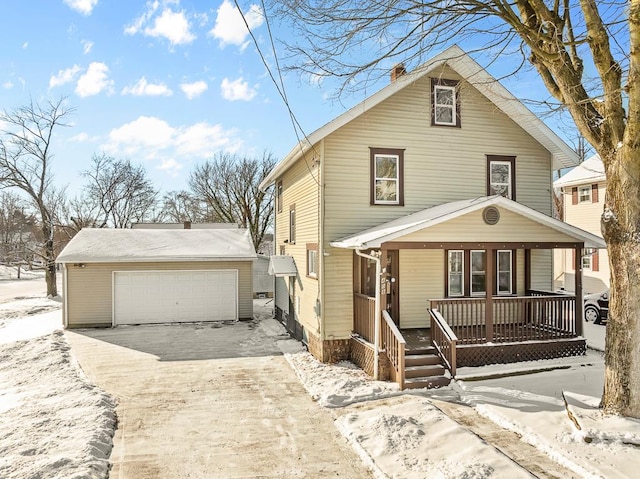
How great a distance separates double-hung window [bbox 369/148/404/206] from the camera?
36.1 ft

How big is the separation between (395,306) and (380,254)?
2.73 m

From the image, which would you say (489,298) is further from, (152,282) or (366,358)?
(152,282)

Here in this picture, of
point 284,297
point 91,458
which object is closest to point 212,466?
point 91,458

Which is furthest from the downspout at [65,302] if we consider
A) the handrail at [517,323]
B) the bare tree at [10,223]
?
the bare tree at [10,223]

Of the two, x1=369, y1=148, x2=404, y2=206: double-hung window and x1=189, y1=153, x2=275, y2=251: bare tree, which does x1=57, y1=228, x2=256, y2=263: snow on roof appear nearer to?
x1=369, y1=148, x2=404, y2=206: double-hung window

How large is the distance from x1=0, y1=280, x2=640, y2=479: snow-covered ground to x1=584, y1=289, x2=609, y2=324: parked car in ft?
17.4

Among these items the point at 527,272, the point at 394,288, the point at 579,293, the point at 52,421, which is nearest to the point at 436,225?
the point at 394,288

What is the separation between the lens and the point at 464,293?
11.5 m

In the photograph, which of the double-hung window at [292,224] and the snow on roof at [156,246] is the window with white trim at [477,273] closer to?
A: the double-hung window at [292,224]

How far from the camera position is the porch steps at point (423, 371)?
27.9 ft

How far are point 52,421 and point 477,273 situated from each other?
1004 cm

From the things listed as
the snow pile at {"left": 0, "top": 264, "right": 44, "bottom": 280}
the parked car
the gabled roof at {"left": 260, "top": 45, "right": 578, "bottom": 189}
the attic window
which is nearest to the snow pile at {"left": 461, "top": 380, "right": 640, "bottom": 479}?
the gabled roof at {"left": 260, "top": 45, "right": 578, "bottom": 189}

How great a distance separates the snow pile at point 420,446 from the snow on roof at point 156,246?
417 inches

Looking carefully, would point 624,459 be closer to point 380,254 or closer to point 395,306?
point 380,254
